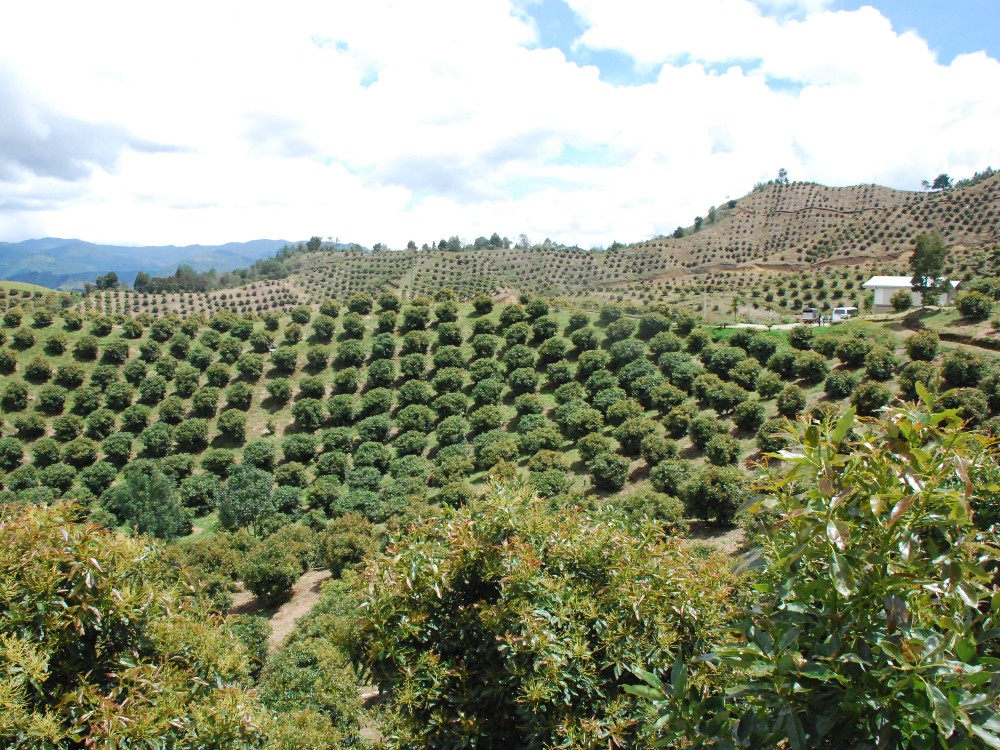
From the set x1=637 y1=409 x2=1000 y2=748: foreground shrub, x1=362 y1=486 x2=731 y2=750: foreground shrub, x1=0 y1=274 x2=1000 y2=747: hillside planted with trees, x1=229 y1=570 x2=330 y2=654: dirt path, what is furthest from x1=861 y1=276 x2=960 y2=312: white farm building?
x1=637 y1=409 x2=1000 y2=748: foreground shrub

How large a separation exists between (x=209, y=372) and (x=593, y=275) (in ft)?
170

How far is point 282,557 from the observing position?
59.3 feet

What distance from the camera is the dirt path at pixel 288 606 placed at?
664 inches

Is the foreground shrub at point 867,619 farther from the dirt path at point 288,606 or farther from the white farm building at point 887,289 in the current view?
the white farm building at point 887,289

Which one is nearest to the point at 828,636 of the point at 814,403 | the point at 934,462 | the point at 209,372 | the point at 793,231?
the point at 934,462

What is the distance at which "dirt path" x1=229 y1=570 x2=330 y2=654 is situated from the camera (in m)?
16.9

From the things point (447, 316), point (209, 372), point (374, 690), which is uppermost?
point (447, 316)

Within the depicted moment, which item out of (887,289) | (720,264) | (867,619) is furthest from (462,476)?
(720,264)

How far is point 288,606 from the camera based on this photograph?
1841 cm

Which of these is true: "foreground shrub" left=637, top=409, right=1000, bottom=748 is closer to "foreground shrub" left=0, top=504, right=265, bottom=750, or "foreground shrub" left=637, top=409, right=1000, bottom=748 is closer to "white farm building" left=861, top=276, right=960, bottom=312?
"foreground shrub" left=0, top=504, right=265, bottom=750

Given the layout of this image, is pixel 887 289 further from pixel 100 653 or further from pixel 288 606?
pixel 100 653

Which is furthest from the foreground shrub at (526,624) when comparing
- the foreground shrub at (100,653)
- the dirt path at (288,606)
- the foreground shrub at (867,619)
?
the dirt path at (288,606)

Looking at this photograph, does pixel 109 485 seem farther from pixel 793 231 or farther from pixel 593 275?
pixel 793 231

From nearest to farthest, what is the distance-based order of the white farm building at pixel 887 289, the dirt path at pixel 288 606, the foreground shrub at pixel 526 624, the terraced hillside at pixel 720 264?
the foreground shrub at pixel 526 624 → the dirt path at pixel 288 606 → the white farm building at pixel 887 289 → the terraced hillside at pixel 720 264
